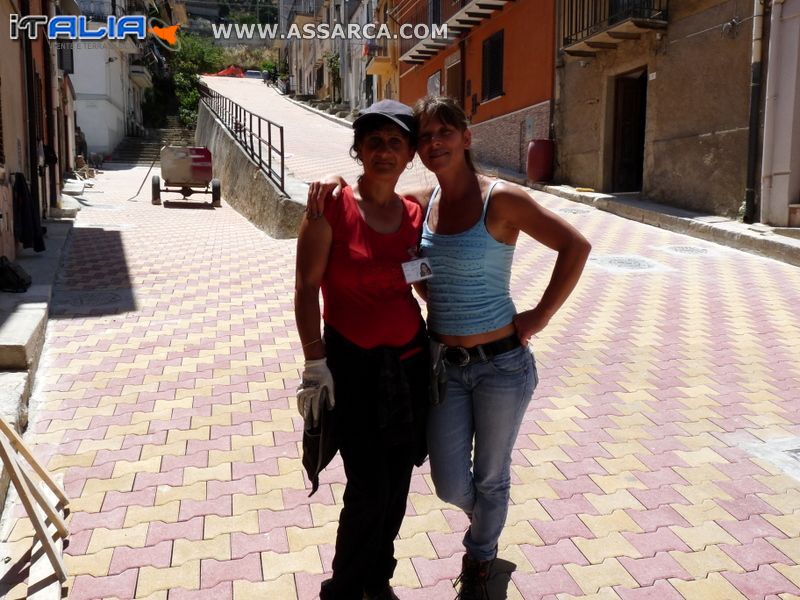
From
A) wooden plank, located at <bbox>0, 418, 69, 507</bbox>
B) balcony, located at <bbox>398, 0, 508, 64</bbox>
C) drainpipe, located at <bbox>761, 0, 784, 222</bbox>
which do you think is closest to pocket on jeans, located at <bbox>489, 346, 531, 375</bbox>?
wooden plank, located at <bbox>0, 418, 69, 507</bbox>

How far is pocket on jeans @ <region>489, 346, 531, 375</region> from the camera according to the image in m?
2.36

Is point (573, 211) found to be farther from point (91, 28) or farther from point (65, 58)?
point (91, 28)

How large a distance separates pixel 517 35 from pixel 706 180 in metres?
7.82

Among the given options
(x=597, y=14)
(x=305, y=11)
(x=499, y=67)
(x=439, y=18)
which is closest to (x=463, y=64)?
(x=439, y=18)

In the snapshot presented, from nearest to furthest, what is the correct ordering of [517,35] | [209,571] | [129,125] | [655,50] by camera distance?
[209,571] < [655,50] < [517,35] < [129,125]

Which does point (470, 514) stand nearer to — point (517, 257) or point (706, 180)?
point (517, 257)

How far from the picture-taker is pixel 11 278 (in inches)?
243

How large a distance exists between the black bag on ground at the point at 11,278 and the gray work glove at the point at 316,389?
4.90 meters

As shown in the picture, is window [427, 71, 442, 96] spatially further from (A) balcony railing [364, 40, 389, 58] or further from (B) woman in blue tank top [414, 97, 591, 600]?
(B) woman in blue tank top [414, 97, 591, 600]

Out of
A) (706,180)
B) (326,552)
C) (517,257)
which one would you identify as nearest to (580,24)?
(706,180)

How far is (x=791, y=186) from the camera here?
32.0 ft

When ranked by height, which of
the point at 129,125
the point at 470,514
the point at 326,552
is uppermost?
the point at 129,125

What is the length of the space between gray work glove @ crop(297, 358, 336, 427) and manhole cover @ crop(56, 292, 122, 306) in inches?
205

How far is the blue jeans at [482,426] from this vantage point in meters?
2.37
